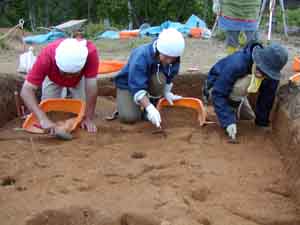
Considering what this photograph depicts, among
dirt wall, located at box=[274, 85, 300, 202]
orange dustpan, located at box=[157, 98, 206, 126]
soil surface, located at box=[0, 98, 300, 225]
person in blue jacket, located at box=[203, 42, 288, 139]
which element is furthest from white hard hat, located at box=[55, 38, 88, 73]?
dirt wall, located at box=[274, 85, 300, 202]

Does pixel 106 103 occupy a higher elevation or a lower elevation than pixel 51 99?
lower

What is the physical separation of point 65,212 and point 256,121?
213 centimetres

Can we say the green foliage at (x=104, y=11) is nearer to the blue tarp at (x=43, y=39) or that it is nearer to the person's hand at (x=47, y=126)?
the blue tarp at (x=43, y=39)

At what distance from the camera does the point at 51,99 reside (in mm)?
4543

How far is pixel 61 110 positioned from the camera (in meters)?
4.62

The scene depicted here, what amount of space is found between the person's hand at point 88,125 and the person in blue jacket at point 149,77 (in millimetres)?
365

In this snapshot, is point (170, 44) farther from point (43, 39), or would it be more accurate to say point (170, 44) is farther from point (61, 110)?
point (43, 39)

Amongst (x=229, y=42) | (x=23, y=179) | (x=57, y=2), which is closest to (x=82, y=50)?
(x=23, y=179)

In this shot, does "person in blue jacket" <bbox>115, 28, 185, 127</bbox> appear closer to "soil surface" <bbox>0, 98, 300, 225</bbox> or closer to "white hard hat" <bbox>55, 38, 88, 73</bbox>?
"soil surface" <bbox>0, 98, 300, 225</bbox>

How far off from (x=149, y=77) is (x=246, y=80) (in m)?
0.86

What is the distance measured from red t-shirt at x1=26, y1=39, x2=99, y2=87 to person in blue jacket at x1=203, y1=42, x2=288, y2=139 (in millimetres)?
1009

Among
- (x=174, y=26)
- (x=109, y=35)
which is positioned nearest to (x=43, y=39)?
(x=109, y=35)

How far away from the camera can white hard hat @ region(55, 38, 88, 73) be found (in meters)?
4.06

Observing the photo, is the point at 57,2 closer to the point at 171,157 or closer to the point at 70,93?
the point at 70,93
